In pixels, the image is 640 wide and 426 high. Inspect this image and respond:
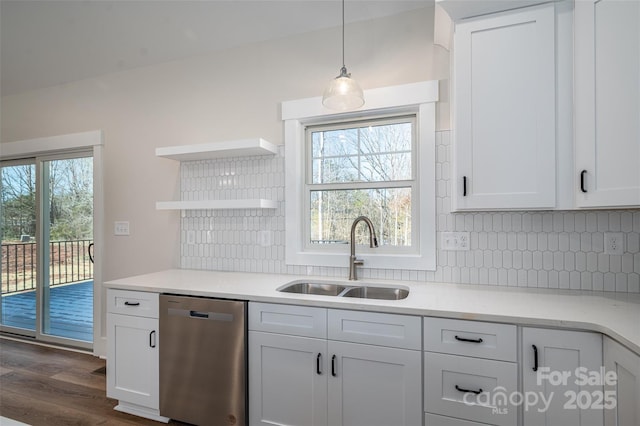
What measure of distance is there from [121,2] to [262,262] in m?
2.15

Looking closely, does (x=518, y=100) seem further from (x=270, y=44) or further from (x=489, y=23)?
(x=270, y=44)

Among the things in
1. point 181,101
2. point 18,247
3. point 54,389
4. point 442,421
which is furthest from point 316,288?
point 18,247

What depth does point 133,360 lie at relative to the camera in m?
2.26

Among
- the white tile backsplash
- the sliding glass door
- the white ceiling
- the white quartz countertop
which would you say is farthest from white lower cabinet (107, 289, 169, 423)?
the white ceiling

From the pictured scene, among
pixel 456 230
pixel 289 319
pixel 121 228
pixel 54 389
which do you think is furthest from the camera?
pixel 121 228

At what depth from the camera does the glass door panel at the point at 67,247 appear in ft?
11.4

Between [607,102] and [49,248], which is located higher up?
[607,102]

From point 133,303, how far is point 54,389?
122 cm

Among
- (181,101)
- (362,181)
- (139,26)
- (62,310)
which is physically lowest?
(62,310)

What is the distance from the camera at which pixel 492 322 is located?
5.00 ft

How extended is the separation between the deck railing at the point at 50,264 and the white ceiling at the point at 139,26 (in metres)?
1.75

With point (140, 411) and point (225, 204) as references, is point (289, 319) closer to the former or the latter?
point (225, 204)

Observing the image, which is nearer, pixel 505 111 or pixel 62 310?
pixel 505 111

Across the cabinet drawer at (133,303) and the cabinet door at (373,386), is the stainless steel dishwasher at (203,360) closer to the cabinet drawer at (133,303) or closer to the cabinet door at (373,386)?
the cabinet drawer at (133,303)
